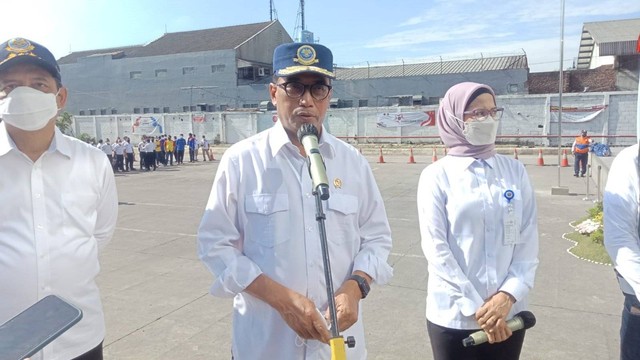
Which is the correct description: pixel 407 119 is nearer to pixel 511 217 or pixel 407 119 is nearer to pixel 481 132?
pixel 481 132

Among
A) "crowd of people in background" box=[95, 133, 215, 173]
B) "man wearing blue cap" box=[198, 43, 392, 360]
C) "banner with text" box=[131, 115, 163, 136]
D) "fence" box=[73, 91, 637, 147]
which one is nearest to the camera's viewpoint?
"man wearing blue cap" box=[198, 43, 392, 360]

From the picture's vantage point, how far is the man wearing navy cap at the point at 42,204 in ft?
7.34

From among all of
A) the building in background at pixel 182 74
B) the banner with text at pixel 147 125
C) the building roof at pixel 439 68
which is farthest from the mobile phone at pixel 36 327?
the building in background at pixel 182 74

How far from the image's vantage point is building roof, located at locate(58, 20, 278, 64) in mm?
46781

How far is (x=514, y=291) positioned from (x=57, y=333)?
7.06ft

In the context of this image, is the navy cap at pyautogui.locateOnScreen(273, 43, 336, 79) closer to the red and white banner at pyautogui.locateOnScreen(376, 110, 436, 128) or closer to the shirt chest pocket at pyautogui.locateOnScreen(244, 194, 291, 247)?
the shirt chest pocket at pyautogui.locateOnScreen(244, 194, 291, 247)

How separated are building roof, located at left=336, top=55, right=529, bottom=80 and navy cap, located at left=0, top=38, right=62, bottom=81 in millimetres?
36772

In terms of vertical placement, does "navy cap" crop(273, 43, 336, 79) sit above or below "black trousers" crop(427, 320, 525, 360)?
above

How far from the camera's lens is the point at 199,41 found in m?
49.1

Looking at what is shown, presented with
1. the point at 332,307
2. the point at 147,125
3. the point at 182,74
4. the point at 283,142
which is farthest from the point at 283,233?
the point at 182,74

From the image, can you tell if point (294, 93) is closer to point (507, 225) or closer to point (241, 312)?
point (241, 312)

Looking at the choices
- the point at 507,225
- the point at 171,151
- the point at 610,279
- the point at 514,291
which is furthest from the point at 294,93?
the point at 171,151

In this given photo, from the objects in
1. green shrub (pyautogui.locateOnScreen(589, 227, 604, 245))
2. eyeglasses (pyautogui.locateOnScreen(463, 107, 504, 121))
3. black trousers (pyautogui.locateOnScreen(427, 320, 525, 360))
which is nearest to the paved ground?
green shrub (pyautogui.locateOnScreen(589, 227, 604, 245))

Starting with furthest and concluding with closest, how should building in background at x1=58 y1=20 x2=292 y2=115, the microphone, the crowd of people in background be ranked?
1. building in background at x1=58 y1=20 x2=292 y2=115
2. the crowd of people in background
3. the microphone
